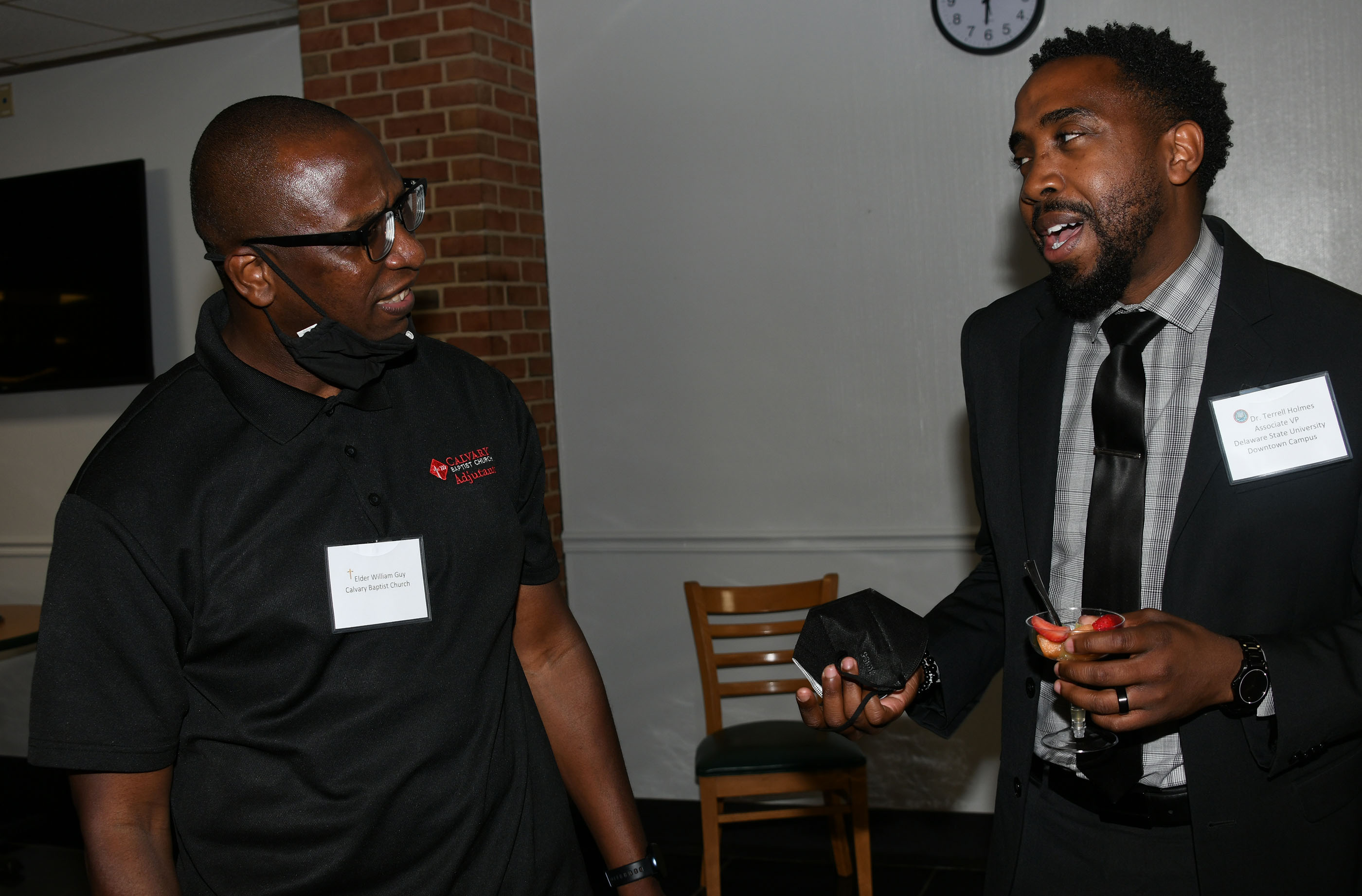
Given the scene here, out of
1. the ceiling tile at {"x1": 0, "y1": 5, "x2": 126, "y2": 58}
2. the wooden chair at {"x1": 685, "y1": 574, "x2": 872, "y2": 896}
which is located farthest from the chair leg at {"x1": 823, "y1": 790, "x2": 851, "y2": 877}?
the ceiling tile at {"x1": 0, "y1": 5, "x2": 126, "y2": 58}

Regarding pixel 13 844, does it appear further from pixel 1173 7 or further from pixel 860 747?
pixel 1173 7

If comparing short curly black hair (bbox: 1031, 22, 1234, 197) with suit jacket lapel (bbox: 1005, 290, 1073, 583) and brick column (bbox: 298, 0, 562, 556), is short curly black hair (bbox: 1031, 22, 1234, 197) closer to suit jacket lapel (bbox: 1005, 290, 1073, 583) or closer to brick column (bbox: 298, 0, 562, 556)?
suit jacket lapel (bbox: 1005, 290, 1073, 583)

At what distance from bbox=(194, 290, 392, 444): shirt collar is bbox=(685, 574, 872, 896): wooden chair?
7.33ft

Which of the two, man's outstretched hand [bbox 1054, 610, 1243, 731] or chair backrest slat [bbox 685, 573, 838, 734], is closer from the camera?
man's outstretched hand [bbox 1054, 610, 1243, 731]

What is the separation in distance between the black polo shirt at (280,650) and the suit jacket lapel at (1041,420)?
2.79ft

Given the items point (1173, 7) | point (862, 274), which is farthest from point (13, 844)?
point (1173, 7)

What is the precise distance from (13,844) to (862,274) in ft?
13.2

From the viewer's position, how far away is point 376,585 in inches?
58.1

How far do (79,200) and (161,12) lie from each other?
1.07m

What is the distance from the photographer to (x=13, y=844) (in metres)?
4.24

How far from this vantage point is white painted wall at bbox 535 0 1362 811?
3.52 metres

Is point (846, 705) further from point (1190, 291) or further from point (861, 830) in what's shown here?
point (861, 830)

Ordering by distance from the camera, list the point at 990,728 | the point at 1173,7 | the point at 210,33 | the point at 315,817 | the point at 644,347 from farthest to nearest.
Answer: the point at 210,33 < the point at 644,347 < the point at 990,728 < the point at 1173,7 < the point at 315,817

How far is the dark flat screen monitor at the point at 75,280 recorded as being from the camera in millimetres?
4762
